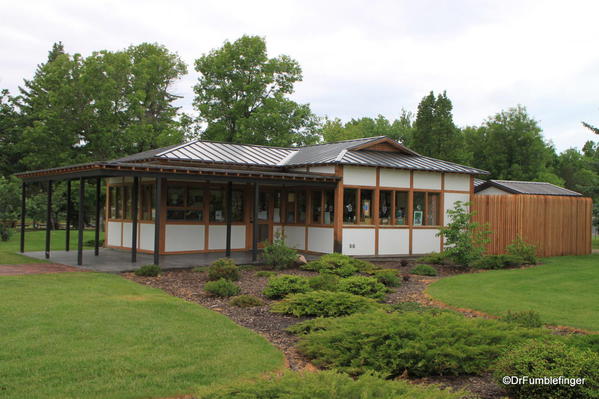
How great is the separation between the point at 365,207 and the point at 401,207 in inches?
61.3

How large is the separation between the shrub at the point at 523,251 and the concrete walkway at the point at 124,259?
850 centimetres

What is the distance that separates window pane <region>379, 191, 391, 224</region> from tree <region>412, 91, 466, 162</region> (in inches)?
610

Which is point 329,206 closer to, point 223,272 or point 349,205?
point 349,205

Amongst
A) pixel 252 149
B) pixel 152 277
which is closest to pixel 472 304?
pixel 152 277

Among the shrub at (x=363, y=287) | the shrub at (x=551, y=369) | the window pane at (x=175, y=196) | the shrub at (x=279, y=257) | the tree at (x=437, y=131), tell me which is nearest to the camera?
the shrub at (x=551, y=369)

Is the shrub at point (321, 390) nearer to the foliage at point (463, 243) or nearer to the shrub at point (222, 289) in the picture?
the shrub at point (222, 289)

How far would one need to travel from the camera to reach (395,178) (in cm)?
1855

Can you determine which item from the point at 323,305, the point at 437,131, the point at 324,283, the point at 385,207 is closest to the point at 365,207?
the point at 385,207

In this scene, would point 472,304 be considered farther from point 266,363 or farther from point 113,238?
point 113,238

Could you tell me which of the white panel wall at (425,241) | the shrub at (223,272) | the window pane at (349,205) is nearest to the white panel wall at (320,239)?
the window pane at (349,205)

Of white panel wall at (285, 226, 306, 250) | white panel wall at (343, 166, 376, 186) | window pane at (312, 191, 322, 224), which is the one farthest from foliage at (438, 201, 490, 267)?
white panel wall at (285, 226, 306, 250)

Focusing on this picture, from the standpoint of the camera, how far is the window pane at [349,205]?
1769 cm

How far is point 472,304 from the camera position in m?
10.1

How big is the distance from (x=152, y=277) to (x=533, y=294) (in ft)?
27.9
